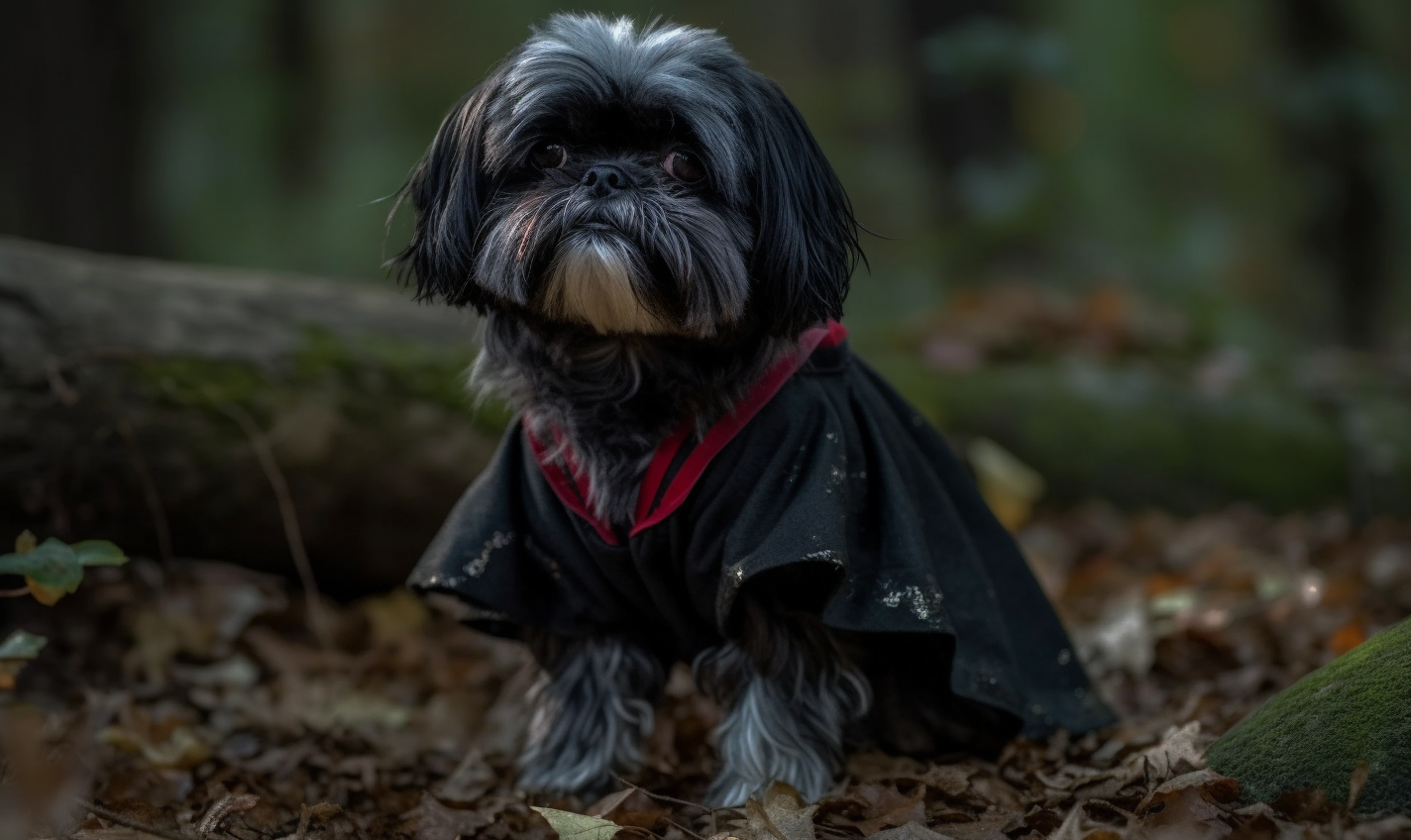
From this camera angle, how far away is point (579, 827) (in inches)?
107

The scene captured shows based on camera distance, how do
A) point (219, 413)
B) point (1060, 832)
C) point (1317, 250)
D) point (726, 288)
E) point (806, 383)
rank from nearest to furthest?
point (1060, 832) → point (726, 288) → point (806, 383) → point (219, 413) → point (1317, 250)

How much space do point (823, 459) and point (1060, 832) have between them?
1.01 meters

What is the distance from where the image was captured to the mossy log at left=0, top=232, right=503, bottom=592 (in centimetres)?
411

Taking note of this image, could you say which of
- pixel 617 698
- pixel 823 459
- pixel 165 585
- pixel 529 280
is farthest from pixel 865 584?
pixel 165 585

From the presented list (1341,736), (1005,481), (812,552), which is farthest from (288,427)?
(1341,736)

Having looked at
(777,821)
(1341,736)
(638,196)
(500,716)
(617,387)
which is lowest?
(500,716)

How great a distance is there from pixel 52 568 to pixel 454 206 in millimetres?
1267

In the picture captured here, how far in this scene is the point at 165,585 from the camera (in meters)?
4.67

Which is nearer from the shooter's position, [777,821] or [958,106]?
[777,821]

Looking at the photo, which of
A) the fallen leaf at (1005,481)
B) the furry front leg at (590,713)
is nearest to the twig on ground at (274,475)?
A: the furry front leg at (590,713)

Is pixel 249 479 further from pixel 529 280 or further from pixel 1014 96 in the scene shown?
pixel 1014 96

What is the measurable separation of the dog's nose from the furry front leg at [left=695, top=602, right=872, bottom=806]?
107 centimetres

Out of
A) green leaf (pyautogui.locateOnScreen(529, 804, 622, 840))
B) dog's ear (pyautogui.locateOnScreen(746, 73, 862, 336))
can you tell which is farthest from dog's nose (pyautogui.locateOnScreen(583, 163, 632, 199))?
green leaf (pyautogui.locateOnScreen(529, 804, 622, 840))

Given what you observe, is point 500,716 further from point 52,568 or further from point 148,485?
point 52,568
